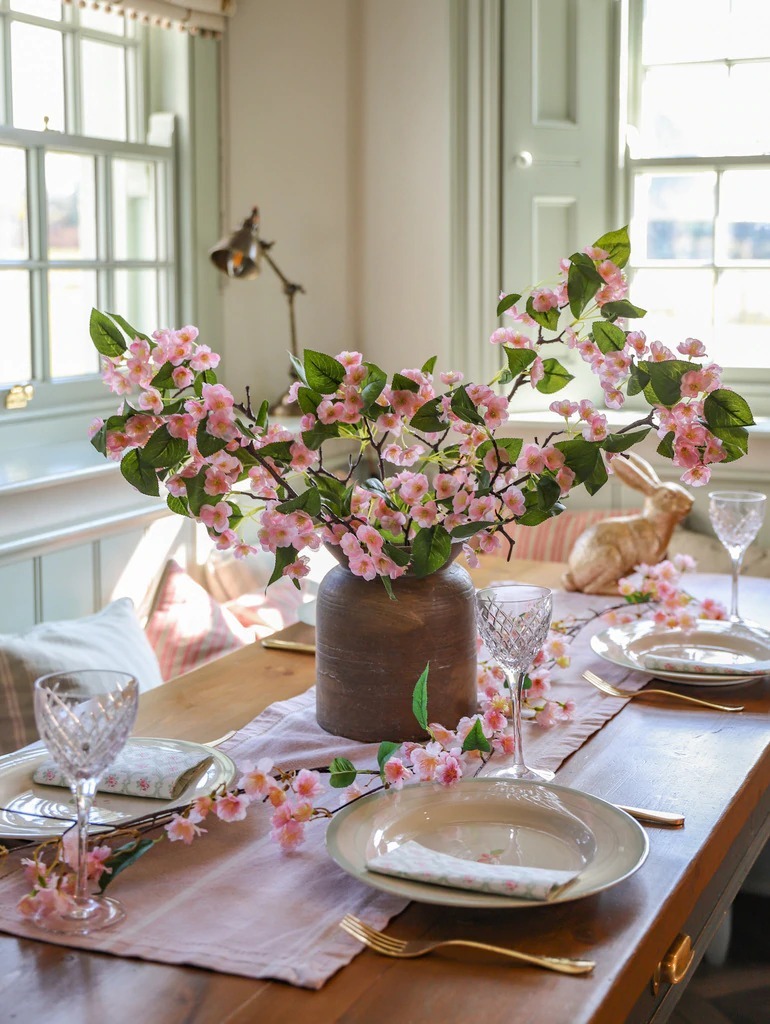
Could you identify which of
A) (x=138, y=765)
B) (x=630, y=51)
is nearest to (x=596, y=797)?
(x=138, y=765)

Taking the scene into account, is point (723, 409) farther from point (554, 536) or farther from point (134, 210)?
point (134, 210)

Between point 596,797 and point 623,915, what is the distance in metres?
0.18

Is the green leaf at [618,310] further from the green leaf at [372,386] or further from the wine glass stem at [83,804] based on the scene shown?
the wine glass stem at [83,804]

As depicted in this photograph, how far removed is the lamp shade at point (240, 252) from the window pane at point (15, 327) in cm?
49

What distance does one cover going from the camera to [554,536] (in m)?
3.32

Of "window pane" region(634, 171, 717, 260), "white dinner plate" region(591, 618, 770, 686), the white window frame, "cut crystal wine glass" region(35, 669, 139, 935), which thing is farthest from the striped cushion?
"cut crystal wine glass" region(35, 669, 139, 935)

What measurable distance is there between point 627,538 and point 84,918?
173cm

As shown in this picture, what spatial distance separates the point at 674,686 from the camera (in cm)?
179

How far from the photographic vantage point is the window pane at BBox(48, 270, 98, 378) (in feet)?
9.87

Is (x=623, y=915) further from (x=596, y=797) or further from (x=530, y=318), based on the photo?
(x=530, y=318)

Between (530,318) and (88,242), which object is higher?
(88,242)

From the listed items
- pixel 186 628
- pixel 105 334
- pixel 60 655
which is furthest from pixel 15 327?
pixel 105 334

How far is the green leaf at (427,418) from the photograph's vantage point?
141 centimetres

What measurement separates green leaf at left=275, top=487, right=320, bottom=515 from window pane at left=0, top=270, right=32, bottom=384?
173cm
